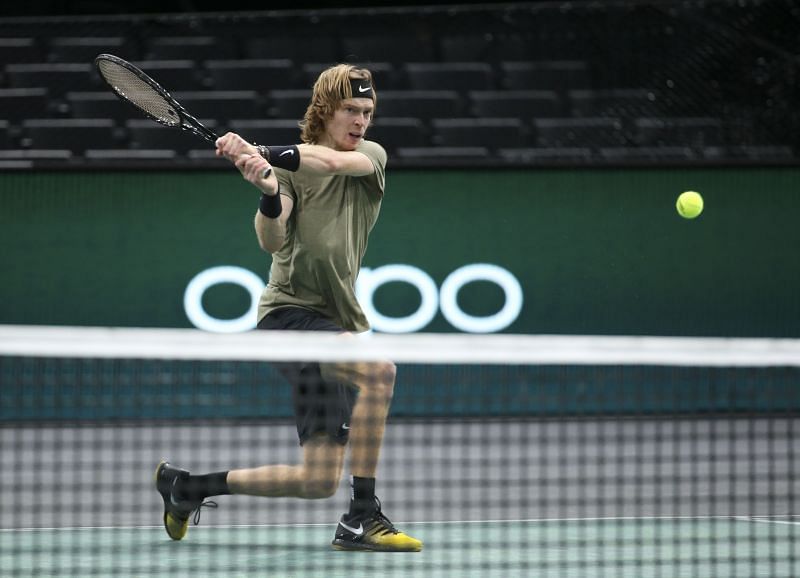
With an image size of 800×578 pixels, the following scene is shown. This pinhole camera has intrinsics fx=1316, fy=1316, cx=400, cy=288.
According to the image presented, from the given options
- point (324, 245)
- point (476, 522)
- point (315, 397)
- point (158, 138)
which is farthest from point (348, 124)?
point (158, 138)

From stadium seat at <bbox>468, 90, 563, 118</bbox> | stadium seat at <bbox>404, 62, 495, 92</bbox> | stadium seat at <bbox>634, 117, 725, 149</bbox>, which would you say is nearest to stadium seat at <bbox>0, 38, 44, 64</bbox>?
stadium seat at <bbox>404, 62, 495, 92</bbox>

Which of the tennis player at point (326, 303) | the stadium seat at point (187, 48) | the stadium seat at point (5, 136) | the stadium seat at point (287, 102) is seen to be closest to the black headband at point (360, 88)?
the tennis player at point (326, 303)

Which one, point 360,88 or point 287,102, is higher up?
point 287,102

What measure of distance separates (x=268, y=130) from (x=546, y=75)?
6.64 ft

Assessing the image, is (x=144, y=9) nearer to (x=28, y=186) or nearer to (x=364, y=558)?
(x=28, y=186)

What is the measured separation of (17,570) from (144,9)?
9.67 metres

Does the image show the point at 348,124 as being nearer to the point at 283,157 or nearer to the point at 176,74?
the point at 283,157

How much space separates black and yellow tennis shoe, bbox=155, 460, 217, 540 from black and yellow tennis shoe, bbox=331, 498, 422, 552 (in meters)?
0.48

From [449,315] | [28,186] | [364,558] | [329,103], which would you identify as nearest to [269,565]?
[364,558]

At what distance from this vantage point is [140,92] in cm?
449

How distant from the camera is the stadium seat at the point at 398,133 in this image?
862cm

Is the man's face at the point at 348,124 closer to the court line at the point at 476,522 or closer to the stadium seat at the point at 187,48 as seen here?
the court line at the point at 476,522

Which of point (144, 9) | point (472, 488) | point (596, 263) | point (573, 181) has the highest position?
point (144, 9)

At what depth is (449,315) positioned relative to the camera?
8.07m
